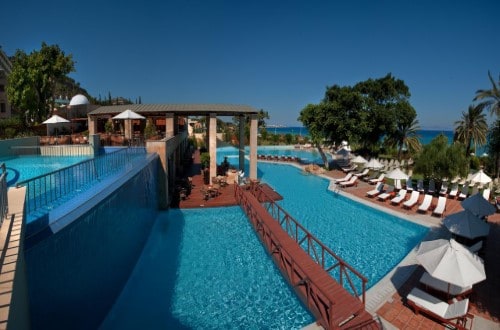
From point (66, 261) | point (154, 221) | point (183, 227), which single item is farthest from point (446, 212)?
point (66, 261)

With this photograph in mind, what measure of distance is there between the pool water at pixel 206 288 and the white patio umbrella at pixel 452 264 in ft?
11.8

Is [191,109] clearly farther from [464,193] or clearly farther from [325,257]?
[464,193]

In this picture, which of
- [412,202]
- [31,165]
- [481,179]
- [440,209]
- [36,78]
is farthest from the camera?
[36,78]

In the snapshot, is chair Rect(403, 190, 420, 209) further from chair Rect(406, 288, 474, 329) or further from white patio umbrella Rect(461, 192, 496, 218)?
chair Rect(406, 288, 474, 329)

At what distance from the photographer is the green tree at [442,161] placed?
20.0 m

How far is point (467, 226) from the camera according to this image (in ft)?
36.6

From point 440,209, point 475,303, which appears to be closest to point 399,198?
point 440,209

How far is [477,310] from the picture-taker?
7906 mm

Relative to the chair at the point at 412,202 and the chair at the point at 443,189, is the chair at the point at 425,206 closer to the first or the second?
the chair at the point at 412,202

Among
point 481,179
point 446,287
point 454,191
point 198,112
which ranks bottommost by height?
point 446,287

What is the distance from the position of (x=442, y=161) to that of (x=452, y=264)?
15.0 meters

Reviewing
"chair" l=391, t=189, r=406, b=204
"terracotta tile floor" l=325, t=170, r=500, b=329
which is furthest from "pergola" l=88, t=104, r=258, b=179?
"terracotta tile floor" l=325, t=170, r=500, b=329

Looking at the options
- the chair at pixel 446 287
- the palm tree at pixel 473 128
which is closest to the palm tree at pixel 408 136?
the palm tree at pixel 473 128

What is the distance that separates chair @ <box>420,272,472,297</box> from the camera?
816cm
